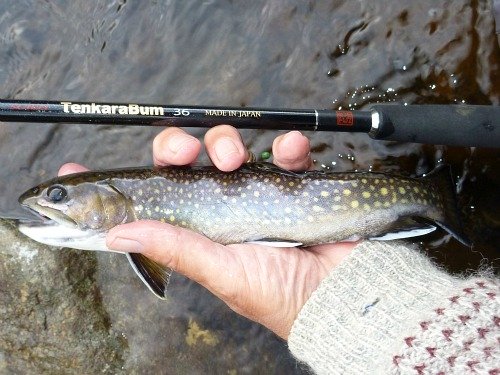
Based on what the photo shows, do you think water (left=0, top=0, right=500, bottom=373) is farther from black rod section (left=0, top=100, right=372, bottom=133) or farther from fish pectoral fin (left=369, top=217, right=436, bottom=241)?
black rod section (left=0, top=100, right=372, bottom=133)

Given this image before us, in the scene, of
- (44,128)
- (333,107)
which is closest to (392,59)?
(333,107)

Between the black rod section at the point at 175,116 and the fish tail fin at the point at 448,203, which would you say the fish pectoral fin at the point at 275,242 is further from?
the fish tail fin at the point at 448,203

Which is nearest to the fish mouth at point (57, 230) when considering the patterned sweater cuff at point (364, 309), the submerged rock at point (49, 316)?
the submerged rock at point (49, 316)

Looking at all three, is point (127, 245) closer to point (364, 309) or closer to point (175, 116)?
point (175, 116)

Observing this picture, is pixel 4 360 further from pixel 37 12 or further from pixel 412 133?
pixel 412 133

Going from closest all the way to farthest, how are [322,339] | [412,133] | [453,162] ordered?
[322,339] → [412,133] → [453,162]

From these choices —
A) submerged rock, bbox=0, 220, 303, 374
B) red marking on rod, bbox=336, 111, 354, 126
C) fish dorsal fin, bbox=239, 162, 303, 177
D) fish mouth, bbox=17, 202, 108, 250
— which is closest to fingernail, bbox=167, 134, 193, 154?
fish dorsal fin, bbox=239, 162, 303, 177
